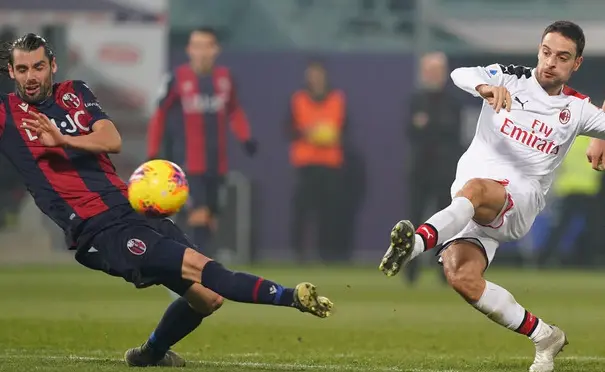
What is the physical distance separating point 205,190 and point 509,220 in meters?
8.58

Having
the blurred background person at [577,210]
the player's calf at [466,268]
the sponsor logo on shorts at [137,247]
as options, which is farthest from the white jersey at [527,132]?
the blurred background person at [577,210]

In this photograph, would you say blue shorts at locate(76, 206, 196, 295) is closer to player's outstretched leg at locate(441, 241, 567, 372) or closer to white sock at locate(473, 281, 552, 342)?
player's outstretched leg at locate(441, 241, 567, 372)

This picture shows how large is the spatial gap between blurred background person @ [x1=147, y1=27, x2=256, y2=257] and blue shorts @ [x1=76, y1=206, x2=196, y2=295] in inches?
312

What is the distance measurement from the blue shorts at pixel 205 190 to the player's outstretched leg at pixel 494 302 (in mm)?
8106

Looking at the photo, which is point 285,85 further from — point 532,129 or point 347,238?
point 532,129

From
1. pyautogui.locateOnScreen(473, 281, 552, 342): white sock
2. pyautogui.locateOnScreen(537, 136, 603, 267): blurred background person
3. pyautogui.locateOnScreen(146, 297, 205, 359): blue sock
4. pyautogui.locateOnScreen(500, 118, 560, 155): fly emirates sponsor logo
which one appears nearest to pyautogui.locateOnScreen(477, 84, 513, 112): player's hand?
pyautogui.locateOnScreen(500, 118, 560, 155): fly emirates sponsor logo

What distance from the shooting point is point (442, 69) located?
17875 mm

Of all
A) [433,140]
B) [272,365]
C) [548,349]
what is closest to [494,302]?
[548,349]

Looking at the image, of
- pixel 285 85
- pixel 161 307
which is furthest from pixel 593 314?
pixel 285 85

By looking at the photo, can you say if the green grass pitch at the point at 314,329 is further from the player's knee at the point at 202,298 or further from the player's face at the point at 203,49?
the player's face at the point at 203,49

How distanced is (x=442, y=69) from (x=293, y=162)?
5121 mm

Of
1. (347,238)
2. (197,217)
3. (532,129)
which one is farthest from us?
(347,238)

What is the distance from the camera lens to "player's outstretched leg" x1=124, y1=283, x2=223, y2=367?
8477 millimetres

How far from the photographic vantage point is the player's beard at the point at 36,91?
8.48 metres
